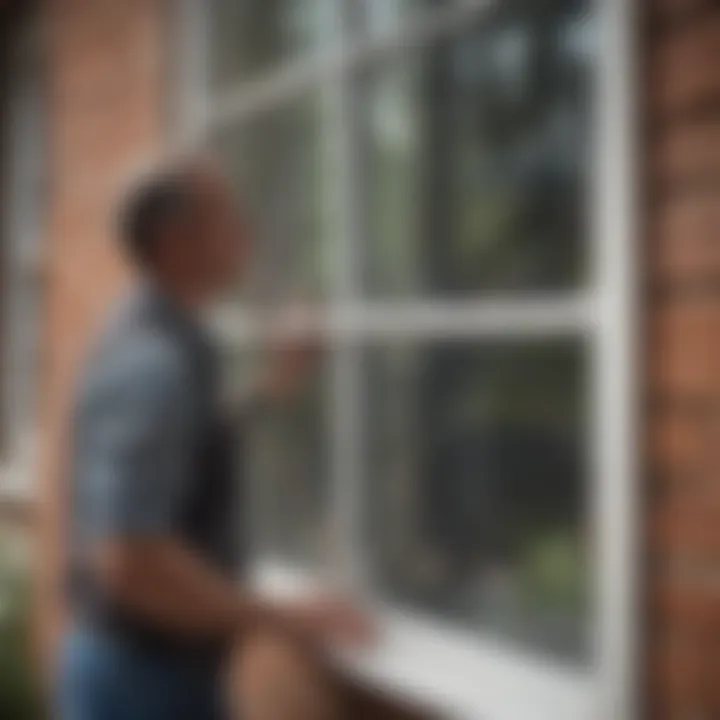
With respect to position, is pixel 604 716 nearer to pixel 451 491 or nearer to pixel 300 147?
pixel 451 491

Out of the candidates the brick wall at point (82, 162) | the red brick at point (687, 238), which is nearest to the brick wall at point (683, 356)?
the red brick at point (687, 238)

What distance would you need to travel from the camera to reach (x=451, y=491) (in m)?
1.19

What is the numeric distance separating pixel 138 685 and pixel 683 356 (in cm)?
56

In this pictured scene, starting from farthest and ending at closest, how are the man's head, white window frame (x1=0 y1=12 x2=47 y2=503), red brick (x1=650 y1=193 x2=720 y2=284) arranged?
white window frame (x1=0 y1=12 x2=47 y2=503)
the man's head
red brick (x1=650 y1=193 x2=720 y2=284)

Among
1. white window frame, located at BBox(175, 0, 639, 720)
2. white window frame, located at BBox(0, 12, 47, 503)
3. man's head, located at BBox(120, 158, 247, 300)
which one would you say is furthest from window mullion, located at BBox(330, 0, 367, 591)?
white window frame, located at BBox(0, 12, 47, 503)

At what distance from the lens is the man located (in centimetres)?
115

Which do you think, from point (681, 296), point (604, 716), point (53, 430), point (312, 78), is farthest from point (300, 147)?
point (604, 716)

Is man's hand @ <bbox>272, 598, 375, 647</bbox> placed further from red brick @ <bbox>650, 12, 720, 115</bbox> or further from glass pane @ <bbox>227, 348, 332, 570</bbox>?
red brick @ <bbox>650, 12, 720, 115</bbox>

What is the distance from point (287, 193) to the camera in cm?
127

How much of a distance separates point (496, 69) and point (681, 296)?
0.97 ft

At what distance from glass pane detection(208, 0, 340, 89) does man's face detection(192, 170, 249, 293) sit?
0.59 feet

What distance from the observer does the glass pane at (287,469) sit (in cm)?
119

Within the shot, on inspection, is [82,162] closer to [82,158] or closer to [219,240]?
[82,158]

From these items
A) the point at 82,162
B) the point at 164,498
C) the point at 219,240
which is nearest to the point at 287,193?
the point at 219,240
